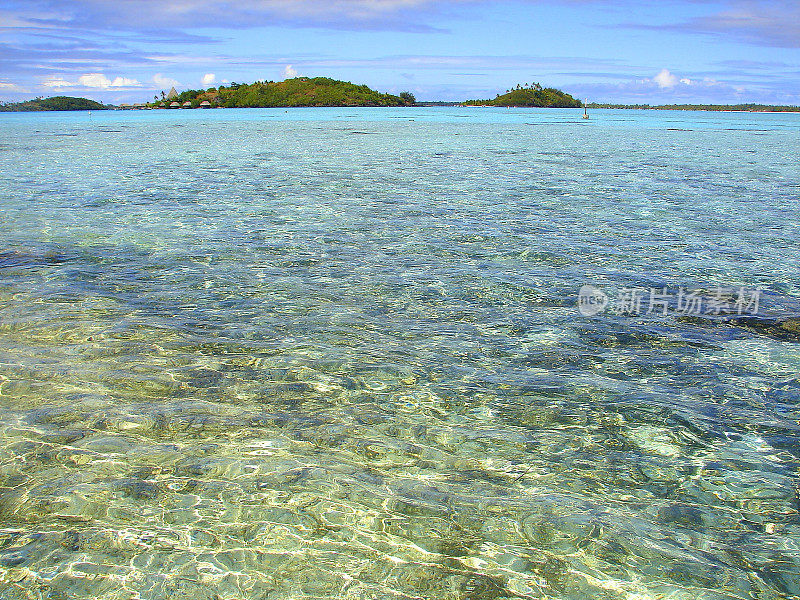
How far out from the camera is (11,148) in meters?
57.0

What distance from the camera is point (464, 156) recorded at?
1896 inches

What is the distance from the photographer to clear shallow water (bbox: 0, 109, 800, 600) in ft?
18.0

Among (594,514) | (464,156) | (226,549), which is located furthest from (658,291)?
(464,156)

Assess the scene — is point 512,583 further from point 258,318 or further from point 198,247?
point 198,247

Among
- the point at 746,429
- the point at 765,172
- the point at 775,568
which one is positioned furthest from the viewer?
the point at 765,172

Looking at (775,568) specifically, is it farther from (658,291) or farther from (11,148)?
(11,148)

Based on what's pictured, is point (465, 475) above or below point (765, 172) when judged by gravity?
below

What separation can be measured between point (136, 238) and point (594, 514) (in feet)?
55.3

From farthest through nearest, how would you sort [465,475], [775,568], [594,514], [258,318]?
[258,318] → [465,475] → [594,514] → [775,568]

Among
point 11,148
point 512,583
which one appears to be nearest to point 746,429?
point 512,583

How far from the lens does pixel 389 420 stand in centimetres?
805

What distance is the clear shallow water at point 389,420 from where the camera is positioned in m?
5.48

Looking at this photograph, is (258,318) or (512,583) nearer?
(512,583)

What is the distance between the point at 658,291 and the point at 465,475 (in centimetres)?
878
